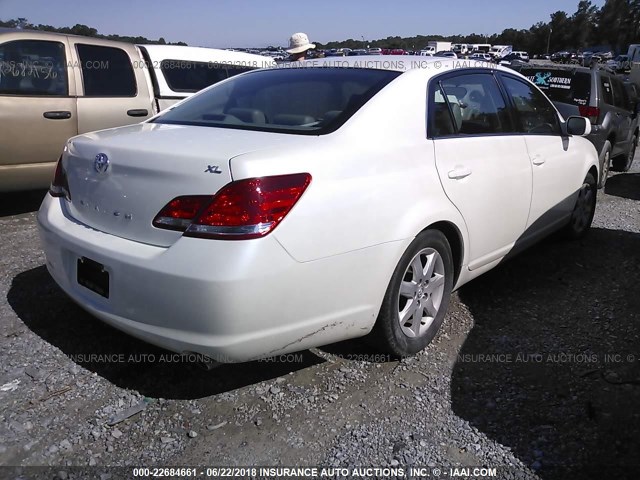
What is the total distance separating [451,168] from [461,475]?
4.98 ft

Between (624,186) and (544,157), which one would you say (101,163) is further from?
(624,186)

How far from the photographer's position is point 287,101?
2873mm

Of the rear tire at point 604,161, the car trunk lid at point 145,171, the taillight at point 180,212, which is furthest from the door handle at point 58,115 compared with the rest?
the rear tire at point 604,161

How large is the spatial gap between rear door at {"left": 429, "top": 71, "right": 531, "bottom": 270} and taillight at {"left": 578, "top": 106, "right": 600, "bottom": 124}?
4237 mm

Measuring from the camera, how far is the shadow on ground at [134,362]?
2611mm

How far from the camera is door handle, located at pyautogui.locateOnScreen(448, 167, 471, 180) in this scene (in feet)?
9.39

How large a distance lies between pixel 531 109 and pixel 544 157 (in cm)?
38

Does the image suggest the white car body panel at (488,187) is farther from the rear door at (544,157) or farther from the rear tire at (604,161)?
the rear tire at (604,161)

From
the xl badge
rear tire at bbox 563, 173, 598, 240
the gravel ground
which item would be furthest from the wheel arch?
rear tire at bbox 563, 173, 598, 240

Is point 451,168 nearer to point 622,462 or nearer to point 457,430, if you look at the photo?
point 457,430

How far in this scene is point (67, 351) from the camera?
2836mm

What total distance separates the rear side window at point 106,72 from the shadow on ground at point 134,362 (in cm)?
288

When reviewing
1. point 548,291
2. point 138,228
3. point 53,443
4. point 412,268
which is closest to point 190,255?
point 138,228

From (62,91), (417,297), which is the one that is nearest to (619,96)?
(417,297)
